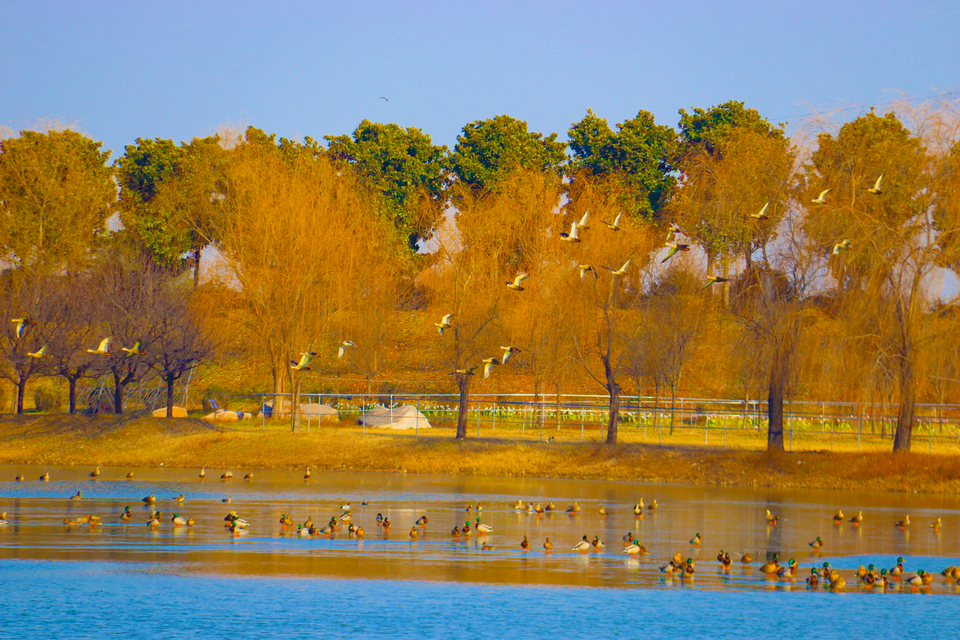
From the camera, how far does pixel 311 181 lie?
52.0 metres

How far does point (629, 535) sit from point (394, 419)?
27.7 metres

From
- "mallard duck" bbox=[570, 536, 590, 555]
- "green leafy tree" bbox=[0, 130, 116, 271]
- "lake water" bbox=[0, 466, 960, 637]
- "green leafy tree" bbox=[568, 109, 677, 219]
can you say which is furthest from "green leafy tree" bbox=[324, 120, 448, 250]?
"mallard duck" bbox=[570, 536, 590, 555]

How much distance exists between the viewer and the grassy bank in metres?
35.8

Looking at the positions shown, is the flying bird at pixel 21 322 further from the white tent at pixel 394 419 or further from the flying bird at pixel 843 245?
the flying bird at pixel 843 245

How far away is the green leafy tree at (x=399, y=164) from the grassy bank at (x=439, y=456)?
38.5 metres

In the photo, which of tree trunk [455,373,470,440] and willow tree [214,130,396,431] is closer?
tree trunk [455,373,470,440]

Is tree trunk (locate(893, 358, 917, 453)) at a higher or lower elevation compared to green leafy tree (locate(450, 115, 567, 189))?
lower

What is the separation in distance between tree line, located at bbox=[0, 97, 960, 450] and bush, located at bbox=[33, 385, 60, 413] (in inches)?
168

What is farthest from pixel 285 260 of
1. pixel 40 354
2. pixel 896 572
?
pixel 896 572

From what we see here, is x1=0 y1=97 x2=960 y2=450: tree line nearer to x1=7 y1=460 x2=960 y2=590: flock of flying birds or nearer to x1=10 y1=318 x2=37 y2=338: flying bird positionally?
x1=10 y1=318 x2=37 y2=338: flying bird

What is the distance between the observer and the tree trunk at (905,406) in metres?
34.0

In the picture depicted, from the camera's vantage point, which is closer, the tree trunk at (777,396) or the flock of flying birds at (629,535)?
the flock of flying birds at (629,535)

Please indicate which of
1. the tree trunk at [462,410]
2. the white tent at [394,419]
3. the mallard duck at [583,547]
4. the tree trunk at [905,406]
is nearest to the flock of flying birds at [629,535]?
the mallard duck at [583,547]

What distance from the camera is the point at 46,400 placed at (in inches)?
2221
